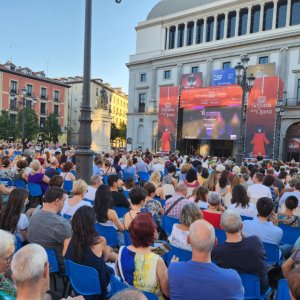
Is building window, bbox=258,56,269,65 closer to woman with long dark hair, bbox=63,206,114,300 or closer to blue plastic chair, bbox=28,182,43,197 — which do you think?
blue plastic chair, bbox=28,182,43,197

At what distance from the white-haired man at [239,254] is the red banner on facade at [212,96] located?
29.5m

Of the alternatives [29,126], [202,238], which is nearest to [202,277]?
[202,238]

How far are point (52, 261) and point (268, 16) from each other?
3835cm

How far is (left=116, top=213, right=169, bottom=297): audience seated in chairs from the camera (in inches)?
114

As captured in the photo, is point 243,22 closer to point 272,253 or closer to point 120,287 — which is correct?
point 272,253

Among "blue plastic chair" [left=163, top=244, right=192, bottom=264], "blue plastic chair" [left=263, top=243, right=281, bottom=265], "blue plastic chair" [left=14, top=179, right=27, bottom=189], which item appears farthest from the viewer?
"blue plastic chair" [left=14, top=179, right=27, bottom=189]

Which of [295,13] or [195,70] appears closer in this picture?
[295,13]

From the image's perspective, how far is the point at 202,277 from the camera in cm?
269

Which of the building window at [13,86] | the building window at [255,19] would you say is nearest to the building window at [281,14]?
the building window at [255,19]

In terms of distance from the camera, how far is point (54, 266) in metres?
3.81

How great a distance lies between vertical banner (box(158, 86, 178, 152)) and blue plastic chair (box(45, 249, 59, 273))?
33755 mm

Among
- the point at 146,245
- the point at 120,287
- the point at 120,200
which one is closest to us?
the point at 120,287

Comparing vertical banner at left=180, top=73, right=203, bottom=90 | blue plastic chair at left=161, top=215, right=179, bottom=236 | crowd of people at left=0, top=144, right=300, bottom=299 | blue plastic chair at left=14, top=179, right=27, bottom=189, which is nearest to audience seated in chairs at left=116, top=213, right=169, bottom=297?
crowd of people at left=0, top=144, right=300, bottom=299

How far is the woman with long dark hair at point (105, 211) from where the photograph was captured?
194 inches
